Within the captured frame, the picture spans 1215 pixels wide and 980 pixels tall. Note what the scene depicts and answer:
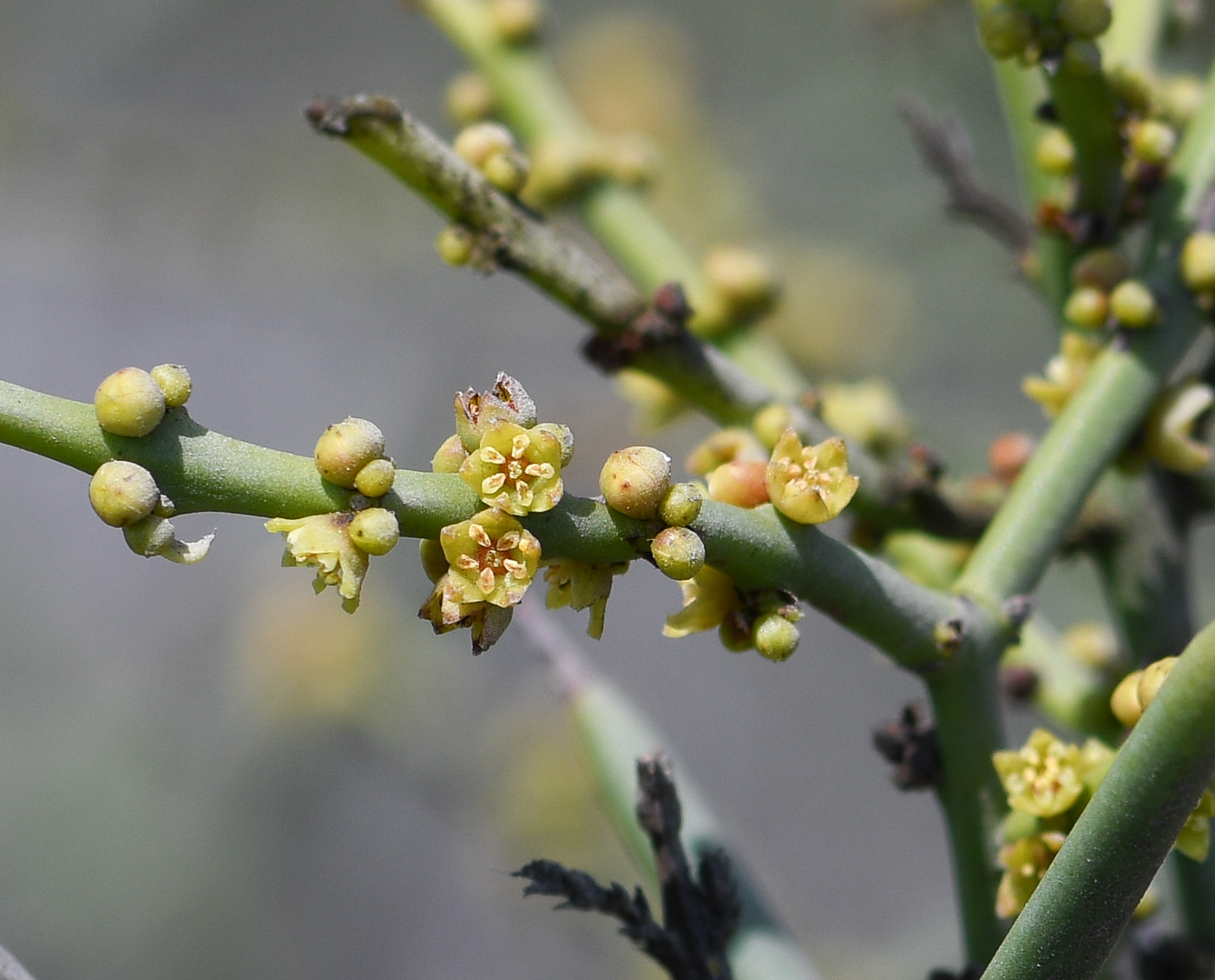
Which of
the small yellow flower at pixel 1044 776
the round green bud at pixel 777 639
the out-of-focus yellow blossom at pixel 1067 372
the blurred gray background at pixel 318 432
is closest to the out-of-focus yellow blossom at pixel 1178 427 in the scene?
the out-of-focus yellow blossom at pixel 1067 372

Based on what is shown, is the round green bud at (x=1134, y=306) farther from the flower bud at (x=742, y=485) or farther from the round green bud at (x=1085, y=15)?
the flower bud at (x=742, y=485)

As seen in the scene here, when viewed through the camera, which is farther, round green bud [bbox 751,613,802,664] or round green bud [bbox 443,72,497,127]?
round green bud [bbox 443,72,497,127]

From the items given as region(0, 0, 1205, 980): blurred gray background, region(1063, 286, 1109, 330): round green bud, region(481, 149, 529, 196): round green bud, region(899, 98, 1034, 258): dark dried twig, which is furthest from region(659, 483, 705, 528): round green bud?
region(0, 0, 1205, 980): blurred gray background

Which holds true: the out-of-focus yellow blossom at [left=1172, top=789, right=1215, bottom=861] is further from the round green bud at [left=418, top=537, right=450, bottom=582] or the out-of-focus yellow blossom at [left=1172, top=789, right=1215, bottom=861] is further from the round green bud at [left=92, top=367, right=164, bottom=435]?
the round green bud at [left=92, top=367, right=164, bottom=435]

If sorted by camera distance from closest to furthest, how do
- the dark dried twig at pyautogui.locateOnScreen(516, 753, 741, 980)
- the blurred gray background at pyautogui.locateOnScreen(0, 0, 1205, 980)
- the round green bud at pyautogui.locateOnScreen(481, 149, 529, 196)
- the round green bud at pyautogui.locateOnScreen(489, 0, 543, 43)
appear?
the dark dried twig at pyautogui.locateOnScreen(516, 753, 741, 980) < the round green bud at pyautogui.locateOnScreen(481, 149, 529, 196) < the round green bud at pyautogui.locateOnScreen(489, 0, 543, 43) < the blurred gray background at pyautogui.locateOnScreen(0, 0, 1205, 980)

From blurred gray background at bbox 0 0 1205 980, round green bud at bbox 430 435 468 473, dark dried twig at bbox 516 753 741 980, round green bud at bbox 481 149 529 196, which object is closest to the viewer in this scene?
round green bud at bbox 430 435 468 473

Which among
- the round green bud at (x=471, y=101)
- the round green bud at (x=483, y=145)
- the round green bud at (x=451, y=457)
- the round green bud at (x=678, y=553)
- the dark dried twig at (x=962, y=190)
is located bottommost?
the round green bud at (x=451, y=457)

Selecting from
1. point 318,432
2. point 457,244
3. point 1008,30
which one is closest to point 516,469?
point 457,244
